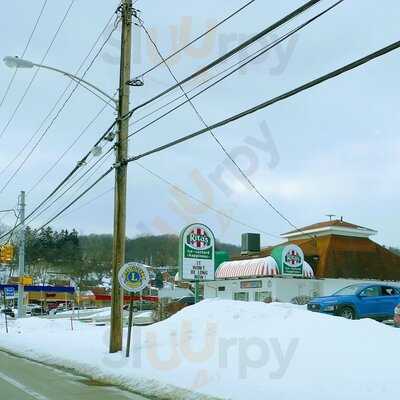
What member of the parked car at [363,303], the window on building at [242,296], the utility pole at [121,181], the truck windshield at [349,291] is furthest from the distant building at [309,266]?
the utility pole at [121,181]

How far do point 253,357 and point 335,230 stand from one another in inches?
1171

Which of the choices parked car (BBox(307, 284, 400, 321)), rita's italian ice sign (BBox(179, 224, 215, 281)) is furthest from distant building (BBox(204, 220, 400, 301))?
parked car (BBox(307, 284, 400, 321))

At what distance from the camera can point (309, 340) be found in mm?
13742

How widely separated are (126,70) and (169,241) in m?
10.6

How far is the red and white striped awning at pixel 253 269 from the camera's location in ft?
121

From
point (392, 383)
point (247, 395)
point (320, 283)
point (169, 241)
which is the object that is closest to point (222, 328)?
point (247, 395)

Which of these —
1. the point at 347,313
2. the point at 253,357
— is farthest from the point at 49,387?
the point at 347,313

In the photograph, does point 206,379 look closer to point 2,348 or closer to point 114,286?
point 114,286

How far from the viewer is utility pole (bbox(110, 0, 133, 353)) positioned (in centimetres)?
1812

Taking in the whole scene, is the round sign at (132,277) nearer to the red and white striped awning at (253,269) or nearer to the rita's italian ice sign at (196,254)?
the rita's italian ice sign at (196,254)

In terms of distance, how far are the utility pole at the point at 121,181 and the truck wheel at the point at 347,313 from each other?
28.3 ft

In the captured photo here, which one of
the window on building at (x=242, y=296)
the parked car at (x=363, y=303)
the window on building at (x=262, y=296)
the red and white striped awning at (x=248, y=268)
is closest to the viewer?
the parked car at (x=363, y=303)

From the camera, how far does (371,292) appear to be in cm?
2302

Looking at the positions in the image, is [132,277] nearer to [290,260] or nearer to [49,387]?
[49,387]
